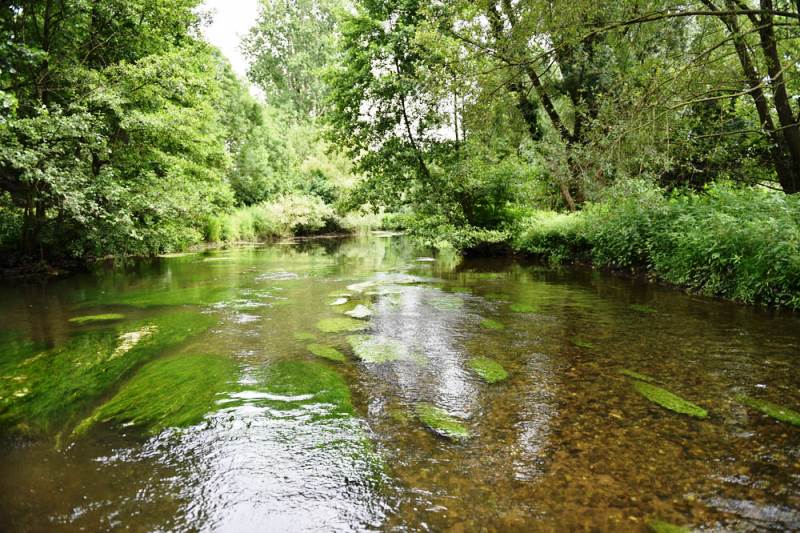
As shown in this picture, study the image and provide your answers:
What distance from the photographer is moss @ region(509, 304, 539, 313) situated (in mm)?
8148

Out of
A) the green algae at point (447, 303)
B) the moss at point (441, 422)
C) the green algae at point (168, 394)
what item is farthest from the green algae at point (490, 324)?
the green algae at point (168, 394)

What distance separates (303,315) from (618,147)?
6.69 m

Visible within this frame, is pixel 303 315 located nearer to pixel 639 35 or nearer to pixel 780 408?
pixel 780 408

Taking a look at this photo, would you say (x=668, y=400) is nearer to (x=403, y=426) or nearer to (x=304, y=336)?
(x=403, y=426)

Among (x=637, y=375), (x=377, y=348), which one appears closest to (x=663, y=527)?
(x=637, y=375)

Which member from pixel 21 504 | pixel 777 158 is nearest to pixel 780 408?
pixel 21 504

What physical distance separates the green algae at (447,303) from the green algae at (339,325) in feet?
5.74

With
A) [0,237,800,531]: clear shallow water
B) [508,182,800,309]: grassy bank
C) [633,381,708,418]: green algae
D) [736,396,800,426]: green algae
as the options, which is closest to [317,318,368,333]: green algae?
[0,237,800,531]: clear shallow water

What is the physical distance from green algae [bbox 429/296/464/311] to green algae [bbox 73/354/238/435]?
4214mm

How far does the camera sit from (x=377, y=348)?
20.0 ft

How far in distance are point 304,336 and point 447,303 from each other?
3.32 metres

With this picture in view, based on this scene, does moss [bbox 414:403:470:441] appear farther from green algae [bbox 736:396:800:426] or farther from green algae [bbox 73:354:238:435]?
green algae [bbox 736:396:800:426]

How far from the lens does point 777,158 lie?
38.6 ft

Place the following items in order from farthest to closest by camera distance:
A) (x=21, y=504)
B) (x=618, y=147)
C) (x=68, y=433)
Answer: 1. (x=618, y=147)
2. (x=68, y=433)
3. (x=21, y=504)
